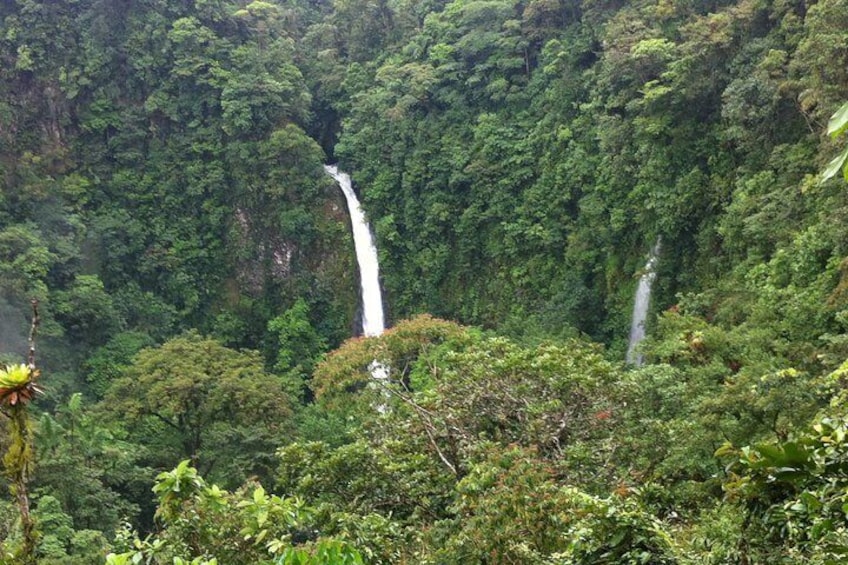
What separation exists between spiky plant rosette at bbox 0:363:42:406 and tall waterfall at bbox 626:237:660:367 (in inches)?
484

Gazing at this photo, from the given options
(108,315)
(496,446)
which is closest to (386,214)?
(108,315)

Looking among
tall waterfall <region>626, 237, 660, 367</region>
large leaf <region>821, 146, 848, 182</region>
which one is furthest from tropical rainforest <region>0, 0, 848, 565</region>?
tall waterfall <region>626, 237, 660, 367</region>

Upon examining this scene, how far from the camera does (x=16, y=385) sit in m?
2.92

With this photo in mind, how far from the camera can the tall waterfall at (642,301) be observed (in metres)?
14.1

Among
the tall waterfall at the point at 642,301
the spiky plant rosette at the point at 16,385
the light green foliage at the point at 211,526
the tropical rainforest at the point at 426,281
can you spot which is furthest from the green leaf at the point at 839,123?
the tall waterfall at the point at 642,301

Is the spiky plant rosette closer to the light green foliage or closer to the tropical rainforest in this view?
the tropical rainforest

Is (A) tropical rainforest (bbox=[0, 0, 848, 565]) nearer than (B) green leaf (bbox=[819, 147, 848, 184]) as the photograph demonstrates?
No

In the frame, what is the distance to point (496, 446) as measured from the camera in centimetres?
667

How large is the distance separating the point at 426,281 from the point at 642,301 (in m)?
6.38

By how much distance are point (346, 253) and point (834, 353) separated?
47.6ft

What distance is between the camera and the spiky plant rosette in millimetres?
2893

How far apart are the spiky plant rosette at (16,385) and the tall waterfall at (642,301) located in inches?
484

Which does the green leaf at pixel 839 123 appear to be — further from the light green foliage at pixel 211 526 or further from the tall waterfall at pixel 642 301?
the tall waterfall at pixel 642 301

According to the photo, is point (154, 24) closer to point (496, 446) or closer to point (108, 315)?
point (108, 315)
